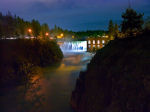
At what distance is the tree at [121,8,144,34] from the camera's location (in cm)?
1074

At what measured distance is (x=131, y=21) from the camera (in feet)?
36.2

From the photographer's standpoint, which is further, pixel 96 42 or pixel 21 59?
pixel 96 42

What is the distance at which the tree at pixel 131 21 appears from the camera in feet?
35.2

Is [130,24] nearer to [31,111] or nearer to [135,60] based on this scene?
[135,60]

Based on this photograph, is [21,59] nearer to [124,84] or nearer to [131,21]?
[131,21]

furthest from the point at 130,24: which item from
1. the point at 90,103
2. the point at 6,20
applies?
the point at 6,20

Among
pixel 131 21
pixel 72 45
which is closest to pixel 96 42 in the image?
pixel 72 45

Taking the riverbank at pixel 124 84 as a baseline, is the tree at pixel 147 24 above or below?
above

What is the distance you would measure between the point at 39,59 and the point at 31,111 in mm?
23147

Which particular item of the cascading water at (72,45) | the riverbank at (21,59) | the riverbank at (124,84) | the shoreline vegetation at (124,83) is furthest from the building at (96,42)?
the riverbank at (124,84)

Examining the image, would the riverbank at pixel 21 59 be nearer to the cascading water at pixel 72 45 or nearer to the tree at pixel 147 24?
the tree at pixel 147 24

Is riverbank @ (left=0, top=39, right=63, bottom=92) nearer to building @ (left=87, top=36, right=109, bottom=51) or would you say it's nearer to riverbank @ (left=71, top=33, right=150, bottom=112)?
riverbank @ (left=71, top=33, right=150, bottom=112)

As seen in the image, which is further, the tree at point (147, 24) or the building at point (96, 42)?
the building at point (96, 42)

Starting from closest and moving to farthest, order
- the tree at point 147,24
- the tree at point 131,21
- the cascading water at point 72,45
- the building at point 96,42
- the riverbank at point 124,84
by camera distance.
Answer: the riverbank at point 124,84 < the tree at point 147,24 < the tree at point 131,21 < the building at point 96,42 < the cascading water at point 72,45
